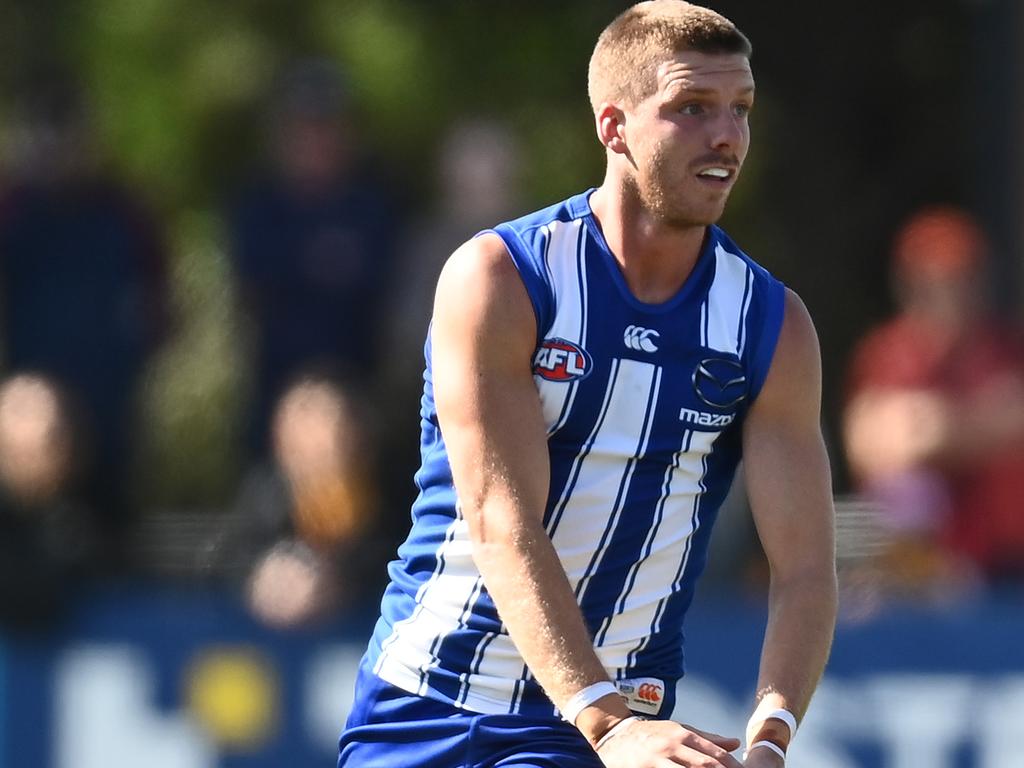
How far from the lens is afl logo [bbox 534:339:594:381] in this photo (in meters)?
4.38

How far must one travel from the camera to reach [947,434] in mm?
8391

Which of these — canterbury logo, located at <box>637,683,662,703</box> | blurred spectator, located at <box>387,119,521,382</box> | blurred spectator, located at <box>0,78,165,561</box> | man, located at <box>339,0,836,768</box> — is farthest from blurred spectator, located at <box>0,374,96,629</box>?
canterbury logo, located at <box>637,683,662,703</box>

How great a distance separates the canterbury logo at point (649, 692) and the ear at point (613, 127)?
1.19m

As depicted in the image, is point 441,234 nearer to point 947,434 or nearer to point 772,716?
point 947,434

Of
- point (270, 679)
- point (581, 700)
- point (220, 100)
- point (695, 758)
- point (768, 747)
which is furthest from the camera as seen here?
point (220, 100)

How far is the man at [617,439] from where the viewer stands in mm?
4301

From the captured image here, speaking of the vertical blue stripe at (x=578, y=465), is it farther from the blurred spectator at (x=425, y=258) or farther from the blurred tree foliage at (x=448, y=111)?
the blurred tree foliage at (x=448, y=111)

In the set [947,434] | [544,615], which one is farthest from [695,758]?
[947,434]

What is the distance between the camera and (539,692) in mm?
4488

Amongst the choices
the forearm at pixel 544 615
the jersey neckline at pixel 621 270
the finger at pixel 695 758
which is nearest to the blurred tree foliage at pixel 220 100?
the jersey neckline at pixel 621 270

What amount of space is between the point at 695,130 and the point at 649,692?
1.26 m

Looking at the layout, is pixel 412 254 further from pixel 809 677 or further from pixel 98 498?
pixel 809 677

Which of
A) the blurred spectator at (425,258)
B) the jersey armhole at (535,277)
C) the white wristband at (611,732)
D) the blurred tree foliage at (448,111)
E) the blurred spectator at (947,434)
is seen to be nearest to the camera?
the white wristband at (611,732)

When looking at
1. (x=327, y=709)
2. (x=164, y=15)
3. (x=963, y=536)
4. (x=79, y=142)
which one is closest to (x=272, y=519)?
(x=327, y=709)
